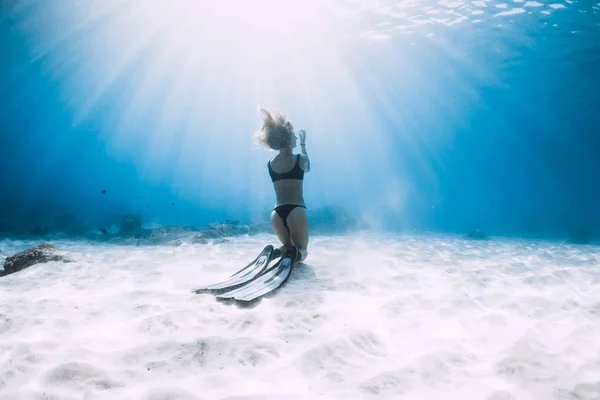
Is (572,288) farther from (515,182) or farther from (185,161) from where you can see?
(185,161)

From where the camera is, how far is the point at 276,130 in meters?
5.66

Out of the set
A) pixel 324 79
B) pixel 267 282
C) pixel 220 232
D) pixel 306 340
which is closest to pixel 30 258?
pixel 267 282

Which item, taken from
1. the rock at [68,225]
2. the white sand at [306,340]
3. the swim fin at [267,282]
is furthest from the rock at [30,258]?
the rock at [68,225]

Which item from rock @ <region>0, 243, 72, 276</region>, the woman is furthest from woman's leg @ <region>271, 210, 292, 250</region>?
rock @ <region>0, 243, 72, 276</region>

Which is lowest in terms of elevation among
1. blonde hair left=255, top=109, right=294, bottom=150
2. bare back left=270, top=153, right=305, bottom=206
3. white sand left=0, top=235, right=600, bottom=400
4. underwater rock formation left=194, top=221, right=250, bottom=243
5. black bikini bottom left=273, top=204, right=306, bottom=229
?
underwater rock formation left=194, top=221, right=250, bottom=243

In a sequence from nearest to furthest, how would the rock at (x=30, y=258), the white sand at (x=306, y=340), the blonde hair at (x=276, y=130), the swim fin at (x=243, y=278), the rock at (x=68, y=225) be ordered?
1. the white sand at (x=306, y=340)
2. the swim fin at (x=243, y=278)
3. the blonde hair at (x=276, y=130)
4. the rock at (x=30, y=258)
5. the rock at (x=68, y=225)

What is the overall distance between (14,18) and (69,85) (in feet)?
85.8

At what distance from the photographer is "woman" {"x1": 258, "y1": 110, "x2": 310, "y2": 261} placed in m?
5.57

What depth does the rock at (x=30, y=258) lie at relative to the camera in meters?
6.04

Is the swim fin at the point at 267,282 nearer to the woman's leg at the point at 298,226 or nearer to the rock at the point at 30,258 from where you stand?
the woman's leg at the point at 298,226

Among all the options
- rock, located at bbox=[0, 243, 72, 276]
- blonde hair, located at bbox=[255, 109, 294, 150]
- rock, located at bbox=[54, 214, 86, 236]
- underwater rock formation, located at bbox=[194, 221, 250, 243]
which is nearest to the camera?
blonde hair, located at bbox=[255, 109, 294, 150]

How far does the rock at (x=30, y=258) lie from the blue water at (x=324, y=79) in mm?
4876

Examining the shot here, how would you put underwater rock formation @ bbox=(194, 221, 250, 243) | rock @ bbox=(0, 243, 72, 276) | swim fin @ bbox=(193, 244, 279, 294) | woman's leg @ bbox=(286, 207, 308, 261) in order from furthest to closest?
underwater rock formation @ bbox=(194, 221, 250, 243), rock @ bbox=(0, 243, 72, 276), woman's leg @ bbox=(286, 207, 308, 261), swim fin @ bbox=(193, 244, 279, 294)

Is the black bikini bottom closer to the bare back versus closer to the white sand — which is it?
the bare back
